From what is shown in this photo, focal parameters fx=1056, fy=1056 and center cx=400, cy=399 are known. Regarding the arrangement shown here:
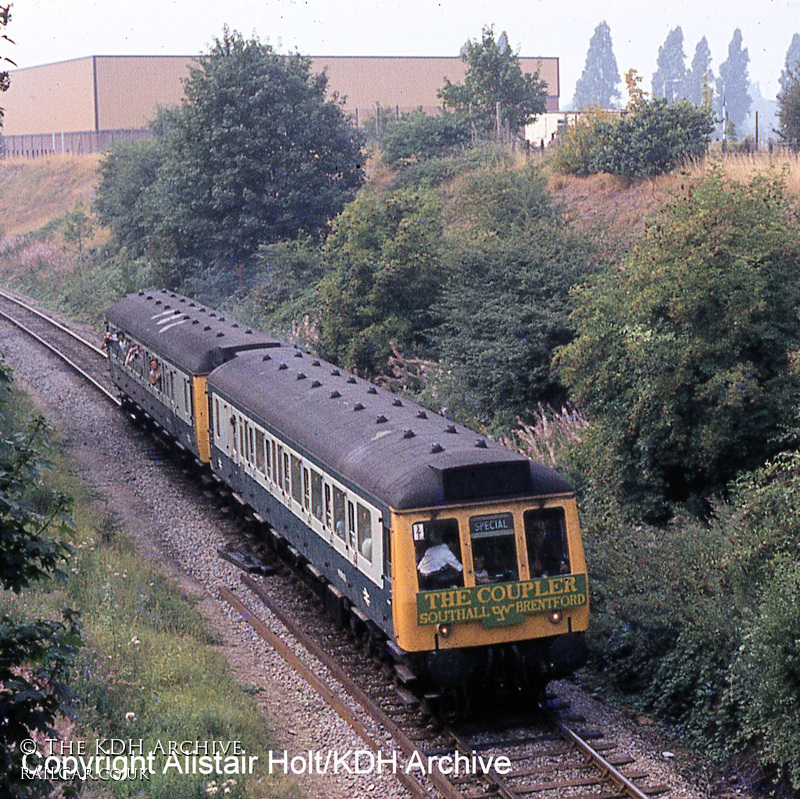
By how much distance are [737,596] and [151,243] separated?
113 ft

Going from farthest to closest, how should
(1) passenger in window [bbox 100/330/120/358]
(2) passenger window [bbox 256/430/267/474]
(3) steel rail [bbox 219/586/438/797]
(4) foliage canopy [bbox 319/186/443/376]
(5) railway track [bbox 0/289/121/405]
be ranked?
1. (5) railway track [bbox 0/289/121/405]
2. (1) passenger in window [bbox 100/330/120/358]
3. (4) foliage canopy [bbox 319/186/443/376]
4. (2) passenger window [bbox 256/430/267/474]
5. (3) steel rail [bbox 219/586/438/797]

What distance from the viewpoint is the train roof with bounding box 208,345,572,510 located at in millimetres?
10633

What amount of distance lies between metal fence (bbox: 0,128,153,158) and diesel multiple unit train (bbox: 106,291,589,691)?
162 feet

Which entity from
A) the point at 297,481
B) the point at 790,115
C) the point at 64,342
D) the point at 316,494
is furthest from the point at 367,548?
the point at 790,115

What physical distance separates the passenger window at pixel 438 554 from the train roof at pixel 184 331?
31.9 ft

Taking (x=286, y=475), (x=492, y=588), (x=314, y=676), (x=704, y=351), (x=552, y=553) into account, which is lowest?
(x=314, y=676)

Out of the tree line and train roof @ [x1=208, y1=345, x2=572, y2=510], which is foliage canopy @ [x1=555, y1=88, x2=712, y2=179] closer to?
train roof @ [x1=208, y1=345, x2=572, y2=510]

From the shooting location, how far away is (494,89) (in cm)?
4619

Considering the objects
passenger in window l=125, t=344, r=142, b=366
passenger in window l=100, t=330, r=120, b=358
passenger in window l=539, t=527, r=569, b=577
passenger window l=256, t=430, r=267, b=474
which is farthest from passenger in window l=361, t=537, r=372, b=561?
passenger in window l=100, t=330, r=120, b=358

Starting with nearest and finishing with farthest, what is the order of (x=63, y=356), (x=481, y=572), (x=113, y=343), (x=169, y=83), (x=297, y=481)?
(x=481, y=572), (x=297, y=481), (x=113, y=343), (x=63, y=356), (x=169, y=83)

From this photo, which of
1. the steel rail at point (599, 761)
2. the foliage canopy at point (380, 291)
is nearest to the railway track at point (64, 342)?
the foliage canopy at point (380, 291)

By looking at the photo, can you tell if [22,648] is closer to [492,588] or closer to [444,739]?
[492,588]

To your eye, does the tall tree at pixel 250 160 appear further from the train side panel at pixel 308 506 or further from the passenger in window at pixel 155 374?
the train side panel at pixel 308 506

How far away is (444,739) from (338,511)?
120 inches
